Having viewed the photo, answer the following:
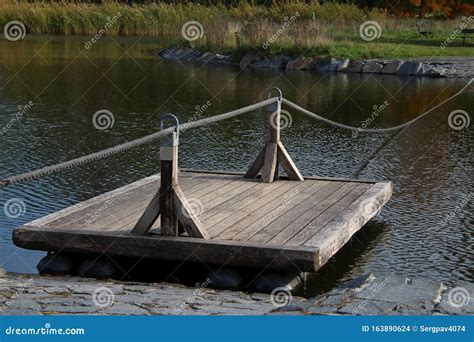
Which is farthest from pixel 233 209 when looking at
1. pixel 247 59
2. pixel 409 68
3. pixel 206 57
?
pixel 206 57

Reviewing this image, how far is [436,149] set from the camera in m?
13.8

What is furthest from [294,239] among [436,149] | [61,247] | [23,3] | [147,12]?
[23,3]

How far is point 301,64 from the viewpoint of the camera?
2641 centimetres

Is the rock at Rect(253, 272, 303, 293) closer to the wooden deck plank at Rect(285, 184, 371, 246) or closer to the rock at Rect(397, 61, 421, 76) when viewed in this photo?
the wooden deck plank at Rect(285, 184, 371, 246)

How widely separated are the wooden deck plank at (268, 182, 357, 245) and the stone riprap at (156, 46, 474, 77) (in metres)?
16.0

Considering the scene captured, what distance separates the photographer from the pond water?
8.64m

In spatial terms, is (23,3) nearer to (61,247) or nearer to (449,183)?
(449,183)

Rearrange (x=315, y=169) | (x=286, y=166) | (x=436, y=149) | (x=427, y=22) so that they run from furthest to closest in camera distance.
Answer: (x=427, y=22) < (x=436, y=149) < (x=315, y=169) < (x=286, y=166)

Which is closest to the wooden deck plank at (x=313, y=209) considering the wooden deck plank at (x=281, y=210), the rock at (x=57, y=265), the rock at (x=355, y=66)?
the wooden deck plank at (x=281, y=210)

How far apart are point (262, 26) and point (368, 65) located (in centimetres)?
459

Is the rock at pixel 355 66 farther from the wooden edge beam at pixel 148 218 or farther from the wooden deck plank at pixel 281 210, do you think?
the wooden edge beam at pixel 148 218

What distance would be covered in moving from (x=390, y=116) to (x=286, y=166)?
8.03 meters

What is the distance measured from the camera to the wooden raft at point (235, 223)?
6.83 meters

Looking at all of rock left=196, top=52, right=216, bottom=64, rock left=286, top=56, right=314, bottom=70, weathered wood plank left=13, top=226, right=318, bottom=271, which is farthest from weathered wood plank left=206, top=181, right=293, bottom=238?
rock left=196, top=52, right=216, bottom=64
